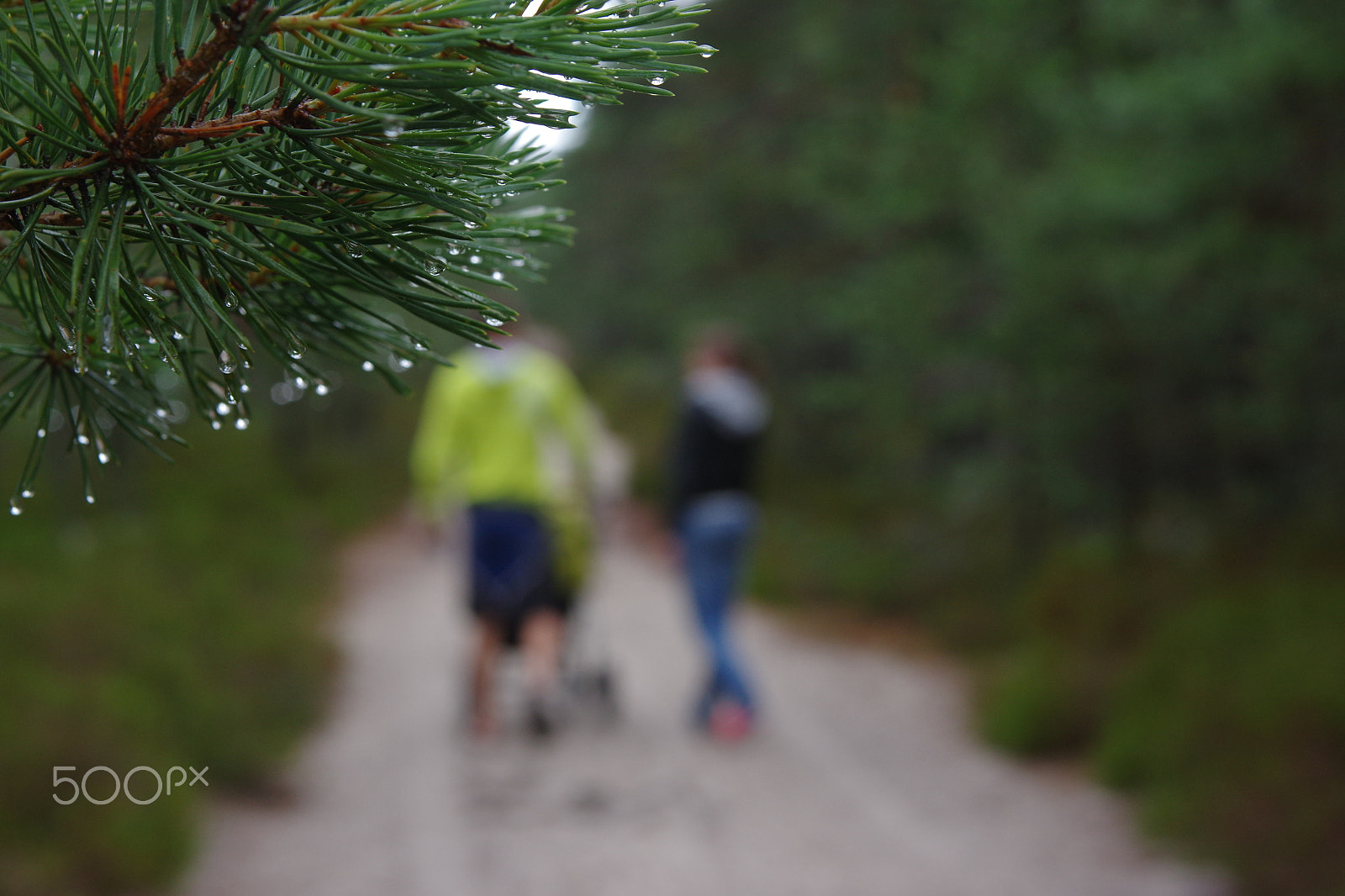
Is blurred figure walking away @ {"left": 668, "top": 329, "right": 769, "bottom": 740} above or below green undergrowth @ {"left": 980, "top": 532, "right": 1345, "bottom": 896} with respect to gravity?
above

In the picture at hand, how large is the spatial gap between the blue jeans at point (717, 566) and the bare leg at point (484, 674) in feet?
3.78

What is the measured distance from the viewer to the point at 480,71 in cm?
100

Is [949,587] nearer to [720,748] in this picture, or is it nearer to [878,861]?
[720,748]

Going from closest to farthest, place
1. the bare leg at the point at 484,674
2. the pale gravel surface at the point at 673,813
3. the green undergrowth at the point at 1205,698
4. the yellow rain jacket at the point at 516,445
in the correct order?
the green undergrowth at the point at 1205,698 → the pale gravel surface at the point at 673,813 → the yellow rain jacket at the point at 516,445 → the bare leg at the point at 484,674

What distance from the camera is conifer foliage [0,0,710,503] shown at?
0.96m

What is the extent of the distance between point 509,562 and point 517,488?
0.39m

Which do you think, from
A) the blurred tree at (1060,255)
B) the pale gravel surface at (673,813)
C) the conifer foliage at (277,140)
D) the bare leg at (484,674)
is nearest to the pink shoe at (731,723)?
the pale gravel surface at (673,813)

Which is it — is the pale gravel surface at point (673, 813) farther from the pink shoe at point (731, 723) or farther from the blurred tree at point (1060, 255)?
the blurred tree at point (1060, 255)

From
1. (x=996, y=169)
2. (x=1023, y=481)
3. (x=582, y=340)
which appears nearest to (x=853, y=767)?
(x=1023, y=481)

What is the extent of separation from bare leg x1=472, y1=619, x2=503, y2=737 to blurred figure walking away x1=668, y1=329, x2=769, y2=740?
3.79 feet

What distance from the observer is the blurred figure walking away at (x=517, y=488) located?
5520 mm

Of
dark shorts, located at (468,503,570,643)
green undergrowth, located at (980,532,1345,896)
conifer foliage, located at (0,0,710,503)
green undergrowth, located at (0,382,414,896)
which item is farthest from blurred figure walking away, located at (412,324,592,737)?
conifer foliage, located at (0,0,710,503)

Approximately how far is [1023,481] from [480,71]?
299 inches

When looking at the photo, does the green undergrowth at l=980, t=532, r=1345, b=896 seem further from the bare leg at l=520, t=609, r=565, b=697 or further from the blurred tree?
the bare leg at l=520, t=609, r=565, b=697
